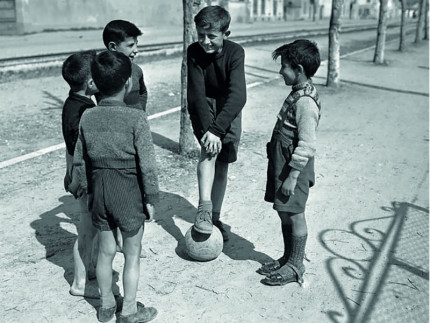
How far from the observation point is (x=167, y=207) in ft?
18.6

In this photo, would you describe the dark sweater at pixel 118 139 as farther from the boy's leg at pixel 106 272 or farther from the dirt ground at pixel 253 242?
the dirt ground at pixel 253 242

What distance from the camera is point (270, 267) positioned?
4.29 m

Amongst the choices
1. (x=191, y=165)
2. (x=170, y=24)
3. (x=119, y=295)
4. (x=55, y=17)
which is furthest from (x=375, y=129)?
(x=170, y=24)

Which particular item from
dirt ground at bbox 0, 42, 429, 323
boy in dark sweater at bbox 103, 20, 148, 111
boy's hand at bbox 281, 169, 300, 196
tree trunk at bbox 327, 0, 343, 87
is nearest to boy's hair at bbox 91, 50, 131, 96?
boy in dark sweater at bbox 103, 20, 148, 111

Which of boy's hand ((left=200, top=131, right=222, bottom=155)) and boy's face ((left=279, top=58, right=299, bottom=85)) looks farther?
boy's hand ((left=200, top=131, right=222, bottom=155))

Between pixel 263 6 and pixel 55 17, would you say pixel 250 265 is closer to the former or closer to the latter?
pixel 55 17

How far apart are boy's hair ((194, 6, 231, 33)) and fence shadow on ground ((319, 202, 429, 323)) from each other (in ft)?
7.62

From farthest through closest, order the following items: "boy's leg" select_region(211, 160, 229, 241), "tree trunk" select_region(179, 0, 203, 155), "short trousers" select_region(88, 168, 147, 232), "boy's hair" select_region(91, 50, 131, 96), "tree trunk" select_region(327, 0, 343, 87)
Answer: "tree trunk" select_region(327, 0, 343, 87) < "tree trunk" select_region(179, 0, 203, 155) < "boy's leg" select_region(211, 160, 229, 241) < "short trousers" select_region(88, 168, 147, 232) < "boy's hair" select_region(91, 50, 131, 96)

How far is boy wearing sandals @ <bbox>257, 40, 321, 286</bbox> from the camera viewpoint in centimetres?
368

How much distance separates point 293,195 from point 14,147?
536cm

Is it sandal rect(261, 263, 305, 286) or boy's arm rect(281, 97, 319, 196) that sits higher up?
boy's arm rect(281, 97, 319, 196)

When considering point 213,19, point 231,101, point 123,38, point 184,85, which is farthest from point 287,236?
point 184,85

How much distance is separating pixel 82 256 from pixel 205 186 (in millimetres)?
1283

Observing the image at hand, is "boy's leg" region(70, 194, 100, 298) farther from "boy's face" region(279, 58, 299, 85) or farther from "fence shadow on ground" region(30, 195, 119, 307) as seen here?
"boy's face" region(279, 58, 299, 85)
